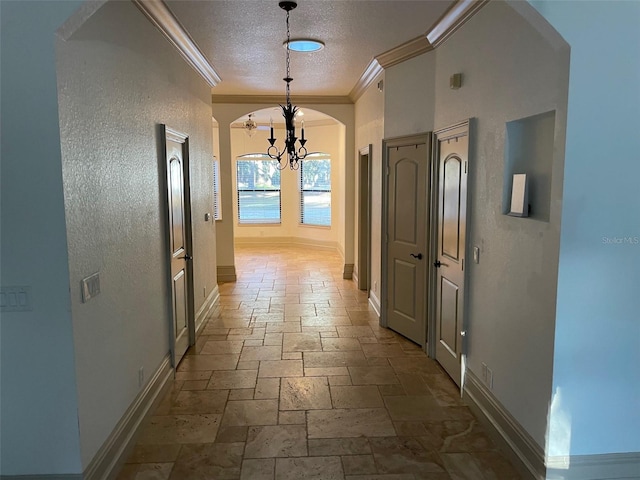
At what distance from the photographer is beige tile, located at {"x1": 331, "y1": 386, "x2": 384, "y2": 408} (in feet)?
11.4

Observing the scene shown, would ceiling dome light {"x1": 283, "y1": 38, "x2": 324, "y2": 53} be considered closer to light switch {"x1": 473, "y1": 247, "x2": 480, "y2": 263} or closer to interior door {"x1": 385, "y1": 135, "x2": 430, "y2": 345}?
interior door {"x1": 385, "y1": 135, "x2": 430, "y2": 345}

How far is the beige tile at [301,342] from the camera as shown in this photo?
460cm

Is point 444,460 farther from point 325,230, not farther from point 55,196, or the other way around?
point 325,230

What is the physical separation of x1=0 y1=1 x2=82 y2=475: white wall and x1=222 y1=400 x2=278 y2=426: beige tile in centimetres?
115

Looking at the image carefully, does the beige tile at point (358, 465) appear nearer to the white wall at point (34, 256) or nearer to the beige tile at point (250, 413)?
the beige tile at point (250, 413)

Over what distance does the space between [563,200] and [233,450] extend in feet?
7.71

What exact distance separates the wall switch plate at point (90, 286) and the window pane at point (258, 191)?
909cm

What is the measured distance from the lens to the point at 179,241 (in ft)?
14.2

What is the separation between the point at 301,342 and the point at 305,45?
2879mm

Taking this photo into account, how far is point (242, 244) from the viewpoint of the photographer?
38.2 ft

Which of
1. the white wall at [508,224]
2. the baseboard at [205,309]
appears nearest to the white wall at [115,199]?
the baseboard at [205,309]

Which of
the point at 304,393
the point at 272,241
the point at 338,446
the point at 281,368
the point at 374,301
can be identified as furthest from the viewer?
the point at 272,241

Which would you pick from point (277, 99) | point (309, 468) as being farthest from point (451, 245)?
point (277, 99)

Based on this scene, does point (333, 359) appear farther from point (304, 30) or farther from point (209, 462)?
point (304, 30)
